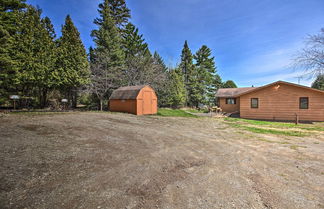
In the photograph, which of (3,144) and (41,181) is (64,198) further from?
(3,144)

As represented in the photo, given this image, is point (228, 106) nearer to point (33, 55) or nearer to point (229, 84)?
point (229, 84)

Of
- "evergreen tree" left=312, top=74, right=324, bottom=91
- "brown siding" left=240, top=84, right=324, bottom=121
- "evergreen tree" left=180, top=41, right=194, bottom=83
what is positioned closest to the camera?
"brown siding" left=240, top=84, right=324, bottom=121

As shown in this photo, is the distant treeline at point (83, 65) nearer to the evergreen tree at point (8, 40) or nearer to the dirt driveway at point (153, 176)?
the evergreen tree at point (8, 40)

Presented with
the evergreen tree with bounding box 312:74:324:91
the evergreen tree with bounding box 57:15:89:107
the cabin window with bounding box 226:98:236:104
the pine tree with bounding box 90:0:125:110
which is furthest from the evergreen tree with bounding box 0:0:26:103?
the evergreen tree with bounding box 312:74:324:91

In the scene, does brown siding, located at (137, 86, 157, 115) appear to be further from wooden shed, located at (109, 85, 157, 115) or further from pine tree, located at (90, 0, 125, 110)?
pine tree, located at (90, 0, 125, 110)

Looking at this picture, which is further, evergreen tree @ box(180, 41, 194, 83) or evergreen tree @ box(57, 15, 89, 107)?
evergreen tree @ box(180, 41, 194, 83)

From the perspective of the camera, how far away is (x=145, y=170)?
10.6ft

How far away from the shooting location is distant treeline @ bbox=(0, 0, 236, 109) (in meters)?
13.8

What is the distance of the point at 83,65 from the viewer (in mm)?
18453

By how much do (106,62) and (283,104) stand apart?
22.5 m

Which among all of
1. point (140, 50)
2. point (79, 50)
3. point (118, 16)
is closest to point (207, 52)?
point (140, 50)

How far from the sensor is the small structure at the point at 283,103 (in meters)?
13.0

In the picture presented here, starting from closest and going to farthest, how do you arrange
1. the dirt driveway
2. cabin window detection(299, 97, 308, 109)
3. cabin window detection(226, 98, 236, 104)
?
the dirt driveway → cabin window detection(299, 97, 308, 109) → cabin window detection(226, 98, 236, 104)

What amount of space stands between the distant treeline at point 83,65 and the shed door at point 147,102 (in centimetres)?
638
